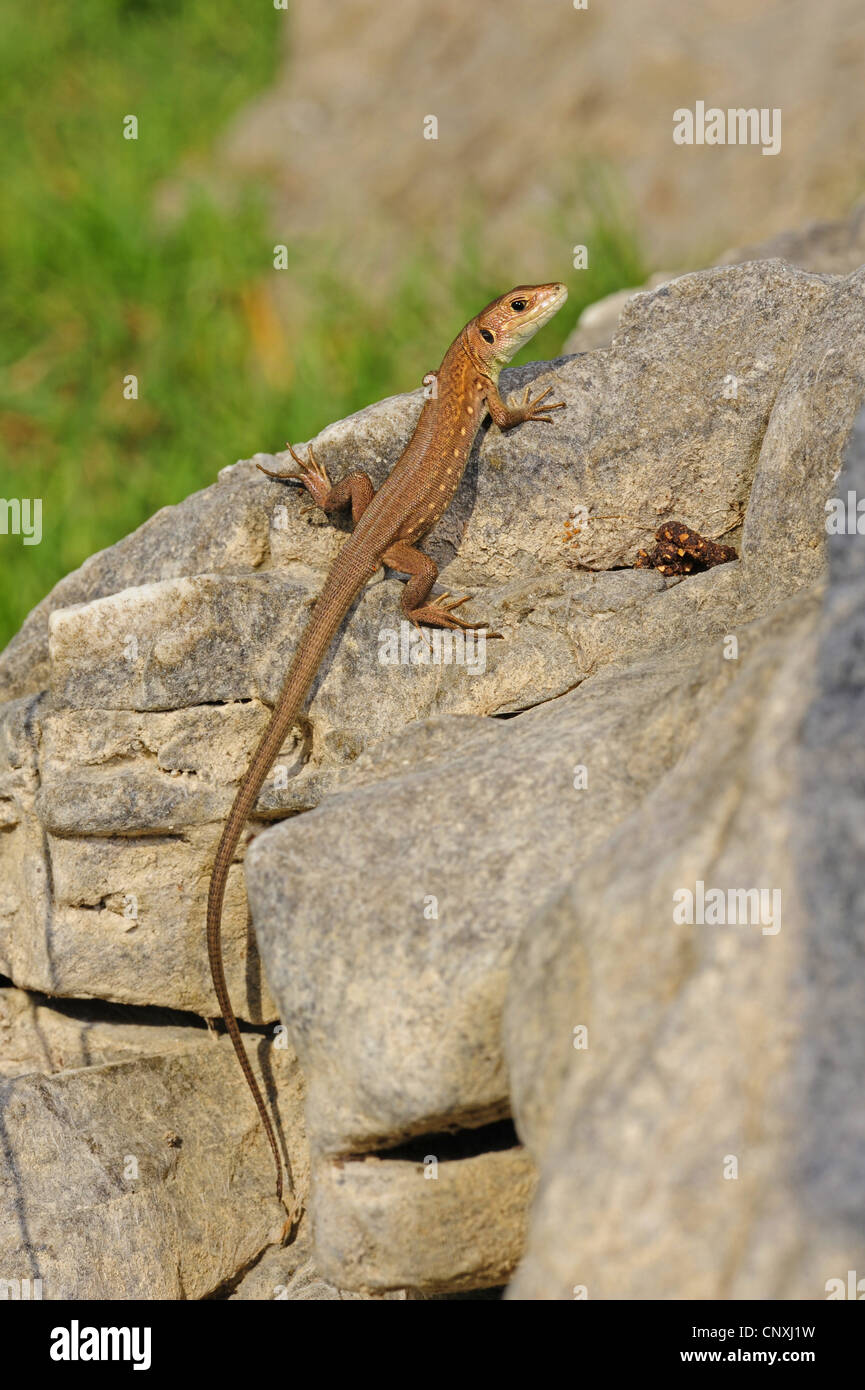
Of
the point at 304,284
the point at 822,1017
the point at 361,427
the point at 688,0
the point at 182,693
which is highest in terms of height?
the point at 688,0

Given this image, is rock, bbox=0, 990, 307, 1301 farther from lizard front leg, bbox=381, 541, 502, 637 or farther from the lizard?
lizard front leg, bbox=381, 541, 502, 637

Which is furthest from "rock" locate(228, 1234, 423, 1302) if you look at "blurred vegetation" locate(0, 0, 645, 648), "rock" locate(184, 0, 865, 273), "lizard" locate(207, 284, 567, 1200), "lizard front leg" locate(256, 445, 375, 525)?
"rock" locate(184, 0, 865, 273)

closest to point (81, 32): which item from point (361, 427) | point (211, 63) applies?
point (211, 63)

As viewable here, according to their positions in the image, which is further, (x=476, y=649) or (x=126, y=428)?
(x=126, y=428)

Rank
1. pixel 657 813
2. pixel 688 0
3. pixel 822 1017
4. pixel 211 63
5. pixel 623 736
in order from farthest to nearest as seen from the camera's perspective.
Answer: pixel 211 63
pixel 688 0
pixel 623 736
pixel 657 813
pixel 822 1017

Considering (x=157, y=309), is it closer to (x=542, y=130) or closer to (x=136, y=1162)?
(x=542, y=130)

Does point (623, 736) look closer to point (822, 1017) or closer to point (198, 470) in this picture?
point (822, 1017)
